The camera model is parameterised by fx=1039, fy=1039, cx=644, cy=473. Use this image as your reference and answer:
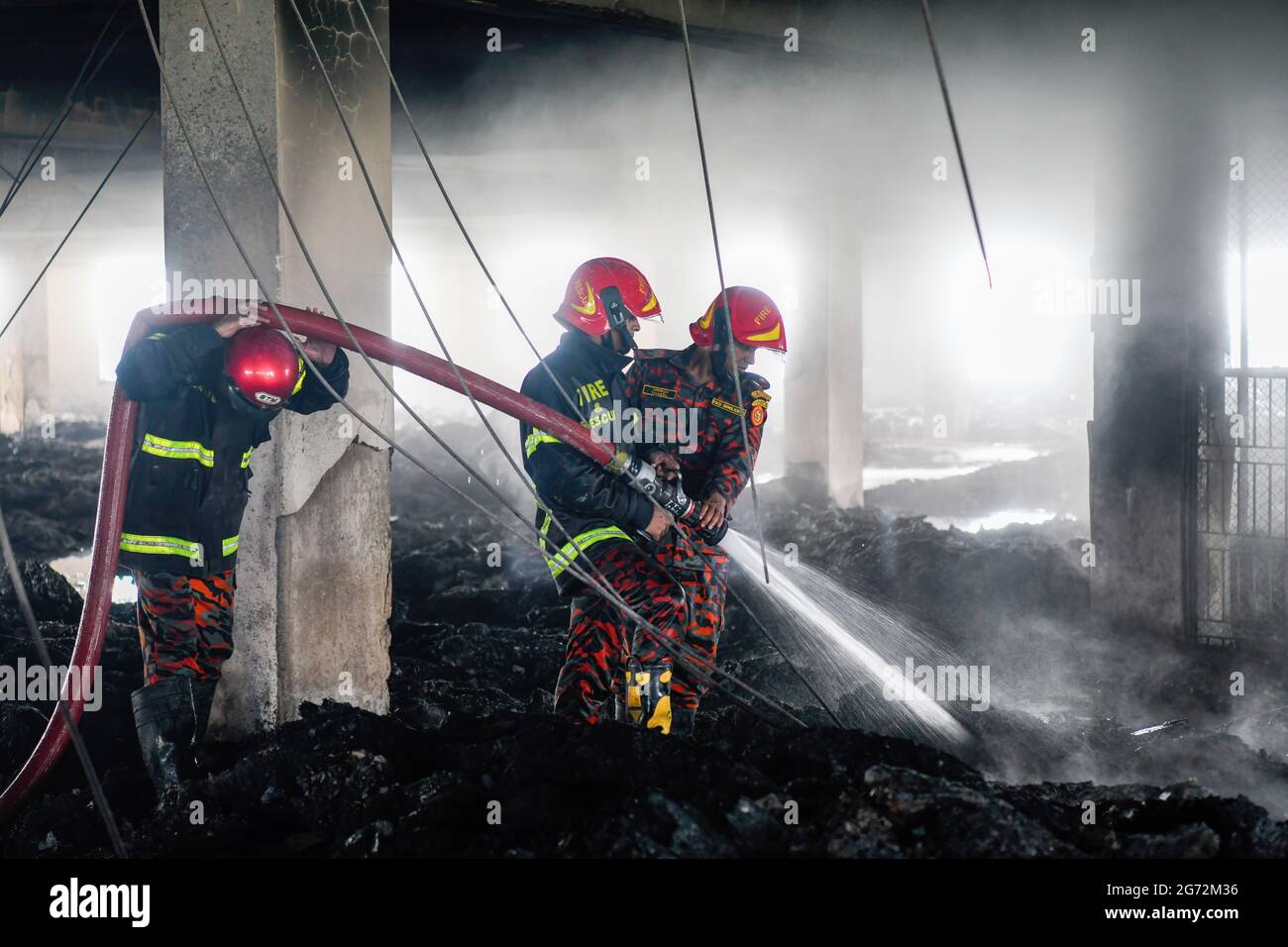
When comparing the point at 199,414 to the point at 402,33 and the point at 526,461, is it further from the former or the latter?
the point at 402,33

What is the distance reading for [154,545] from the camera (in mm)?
3730

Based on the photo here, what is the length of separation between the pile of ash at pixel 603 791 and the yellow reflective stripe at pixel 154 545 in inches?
31.9

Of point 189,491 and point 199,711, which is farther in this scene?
point 199,711

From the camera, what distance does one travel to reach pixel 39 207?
14.7 m

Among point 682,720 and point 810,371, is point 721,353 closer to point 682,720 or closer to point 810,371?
point 682,720

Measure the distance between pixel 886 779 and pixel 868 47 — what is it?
17.4 ft

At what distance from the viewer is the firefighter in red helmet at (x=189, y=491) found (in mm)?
3631

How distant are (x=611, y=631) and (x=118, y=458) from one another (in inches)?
74.7

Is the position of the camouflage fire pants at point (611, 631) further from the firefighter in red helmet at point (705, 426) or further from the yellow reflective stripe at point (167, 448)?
the yellow reflective stripe at point (167, 448)
